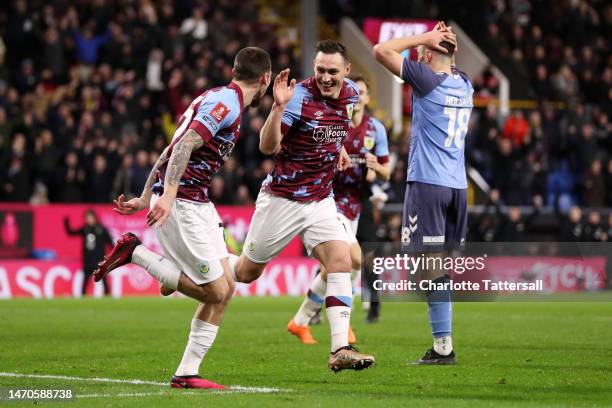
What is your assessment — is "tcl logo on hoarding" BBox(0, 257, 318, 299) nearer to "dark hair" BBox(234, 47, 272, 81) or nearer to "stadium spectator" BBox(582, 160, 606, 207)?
"stadium spectator" BBox(582, 160, 606, 207)

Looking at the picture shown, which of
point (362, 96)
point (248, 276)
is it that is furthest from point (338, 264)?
point (362, 96)

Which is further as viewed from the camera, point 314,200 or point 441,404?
point 314,200

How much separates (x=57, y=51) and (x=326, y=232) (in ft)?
57.3

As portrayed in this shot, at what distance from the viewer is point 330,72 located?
31.8 ft

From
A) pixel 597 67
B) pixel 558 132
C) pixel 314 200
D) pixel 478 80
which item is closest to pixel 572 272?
pixel 558 132

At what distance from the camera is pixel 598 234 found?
2598 cm

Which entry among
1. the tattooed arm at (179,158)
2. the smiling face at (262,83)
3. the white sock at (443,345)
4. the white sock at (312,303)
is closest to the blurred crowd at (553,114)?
the white sock at (312,303)

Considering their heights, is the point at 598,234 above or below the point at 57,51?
below

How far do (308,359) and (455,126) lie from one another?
2.50m

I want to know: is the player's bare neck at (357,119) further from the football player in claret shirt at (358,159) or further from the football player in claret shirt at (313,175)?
the football player in claret shirt at (313,175)

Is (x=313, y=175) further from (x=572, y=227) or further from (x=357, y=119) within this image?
(x=572, y=227)

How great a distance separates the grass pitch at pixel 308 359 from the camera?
327 inches

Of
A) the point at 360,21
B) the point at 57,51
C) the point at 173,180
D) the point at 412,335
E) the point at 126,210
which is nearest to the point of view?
the point at 173,180

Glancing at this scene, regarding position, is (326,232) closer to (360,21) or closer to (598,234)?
(598,234)
